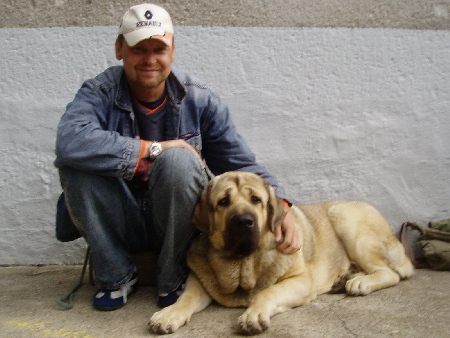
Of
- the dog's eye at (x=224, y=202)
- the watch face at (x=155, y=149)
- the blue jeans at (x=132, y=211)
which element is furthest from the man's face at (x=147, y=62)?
the dog's eye at (x=224, y=202)

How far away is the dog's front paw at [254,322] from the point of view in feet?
7.52

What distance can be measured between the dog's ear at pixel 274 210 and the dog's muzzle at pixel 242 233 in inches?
7.9

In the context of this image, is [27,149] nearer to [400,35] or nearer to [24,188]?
[24,188]

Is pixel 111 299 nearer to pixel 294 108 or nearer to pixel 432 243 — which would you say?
pixel 294 108

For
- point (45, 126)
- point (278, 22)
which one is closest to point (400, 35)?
point (278, 22)

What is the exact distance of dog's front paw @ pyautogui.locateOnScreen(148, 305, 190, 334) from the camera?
2.34m

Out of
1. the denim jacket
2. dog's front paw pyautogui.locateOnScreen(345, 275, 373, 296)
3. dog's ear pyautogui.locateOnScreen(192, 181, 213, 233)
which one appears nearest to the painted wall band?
the denim jacket

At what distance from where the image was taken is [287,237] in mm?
2855

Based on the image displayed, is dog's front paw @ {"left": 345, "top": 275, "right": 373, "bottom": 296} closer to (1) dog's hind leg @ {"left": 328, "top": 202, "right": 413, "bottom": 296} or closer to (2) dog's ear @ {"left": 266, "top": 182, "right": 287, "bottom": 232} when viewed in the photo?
(1) dog's hind leg @ {"left": 328, "top": 202, "right": 413, "bottom": 296}

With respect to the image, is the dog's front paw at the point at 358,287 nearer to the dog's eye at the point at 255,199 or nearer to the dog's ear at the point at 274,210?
the dog's ear at the point at 274,210

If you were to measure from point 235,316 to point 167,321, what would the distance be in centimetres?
43

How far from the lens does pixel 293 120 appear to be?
12.6 feet

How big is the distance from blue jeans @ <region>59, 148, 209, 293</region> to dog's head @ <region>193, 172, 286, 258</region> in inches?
4.1

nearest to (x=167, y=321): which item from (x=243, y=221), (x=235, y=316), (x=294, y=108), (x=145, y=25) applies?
(x=235, y=316)
